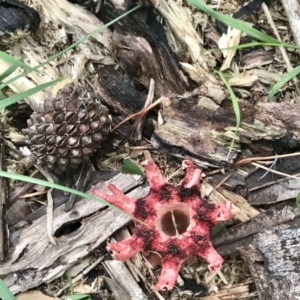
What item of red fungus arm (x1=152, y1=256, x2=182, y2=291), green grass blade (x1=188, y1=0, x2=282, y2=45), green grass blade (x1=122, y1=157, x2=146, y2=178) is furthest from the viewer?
green grass blade (x1=122, y1=157, x2=146, y2=178)

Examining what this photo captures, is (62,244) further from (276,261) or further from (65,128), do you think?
(276,261)

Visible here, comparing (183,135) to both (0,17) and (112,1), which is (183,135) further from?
(0,17)

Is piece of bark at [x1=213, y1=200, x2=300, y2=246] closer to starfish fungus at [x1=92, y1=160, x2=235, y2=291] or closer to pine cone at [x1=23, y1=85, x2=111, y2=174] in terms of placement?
starfish fungus at [x1=92, y1=160, x2=235, y2=291]

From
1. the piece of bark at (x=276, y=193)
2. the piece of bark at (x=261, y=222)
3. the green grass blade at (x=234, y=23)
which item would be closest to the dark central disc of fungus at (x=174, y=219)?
the piece of bark at (x=261, y=222)

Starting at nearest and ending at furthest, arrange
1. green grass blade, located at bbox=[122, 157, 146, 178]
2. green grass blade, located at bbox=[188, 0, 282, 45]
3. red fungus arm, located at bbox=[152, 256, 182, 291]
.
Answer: red fungus arm, located at bbox=[152, 256, 182, 291] → green grass blade, located at bbox=[188, 0, 282, 45] → green grass blade, located at bbox=[122, 157, 146, 178]

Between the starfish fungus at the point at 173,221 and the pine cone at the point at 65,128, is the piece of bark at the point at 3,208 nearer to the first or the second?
the pine cone at the point at 65,128

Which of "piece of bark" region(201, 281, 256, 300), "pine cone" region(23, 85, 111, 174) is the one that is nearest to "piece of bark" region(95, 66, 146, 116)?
"pine cone" region(23, 85, 111, 174)

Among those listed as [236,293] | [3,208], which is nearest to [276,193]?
[236,293]

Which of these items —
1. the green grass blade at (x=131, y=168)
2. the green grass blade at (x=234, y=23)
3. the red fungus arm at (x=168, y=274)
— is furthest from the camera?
the green grass blade at (x=131, y=168)
